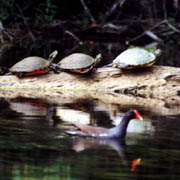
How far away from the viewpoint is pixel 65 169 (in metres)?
5.04

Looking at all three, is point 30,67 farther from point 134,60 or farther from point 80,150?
point 80,150

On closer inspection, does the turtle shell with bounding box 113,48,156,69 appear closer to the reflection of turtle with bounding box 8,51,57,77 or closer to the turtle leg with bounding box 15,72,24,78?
the reflection of turtle with bounding box 8,51,57,77

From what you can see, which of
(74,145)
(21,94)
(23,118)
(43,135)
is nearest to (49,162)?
(74,145)

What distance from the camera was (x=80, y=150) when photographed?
5898 millimetres

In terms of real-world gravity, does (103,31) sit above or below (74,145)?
above

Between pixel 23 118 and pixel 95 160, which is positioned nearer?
pixel 95 160

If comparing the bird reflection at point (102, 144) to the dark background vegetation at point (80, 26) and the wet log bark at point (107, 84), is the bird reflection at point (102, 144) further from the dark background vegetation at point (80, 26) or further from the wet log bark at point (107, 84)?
the dark background vegetation at point (80, 26)

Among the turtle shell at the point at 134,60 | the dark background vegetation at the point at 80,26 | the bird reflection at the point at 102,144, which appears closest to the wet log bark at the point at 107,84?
the turtle shell at the point at 134,60

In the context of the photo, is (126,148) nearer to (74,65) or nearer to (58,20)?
(74,65)

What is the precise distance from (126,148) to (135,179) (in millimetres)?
1258

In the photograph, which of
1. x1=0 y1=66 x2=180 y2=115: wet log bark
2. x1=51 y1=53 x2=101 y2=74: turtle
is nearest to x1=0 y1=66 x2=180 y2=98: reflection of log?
x1=0 y1=66 x2=180 y2=115: wet log bark

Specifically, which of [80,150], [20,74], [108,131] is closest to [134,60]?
[20,74]

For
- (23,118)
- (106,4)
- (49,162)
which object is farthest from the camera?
(106,4)

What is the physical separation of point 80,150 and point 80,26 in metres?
22.2
